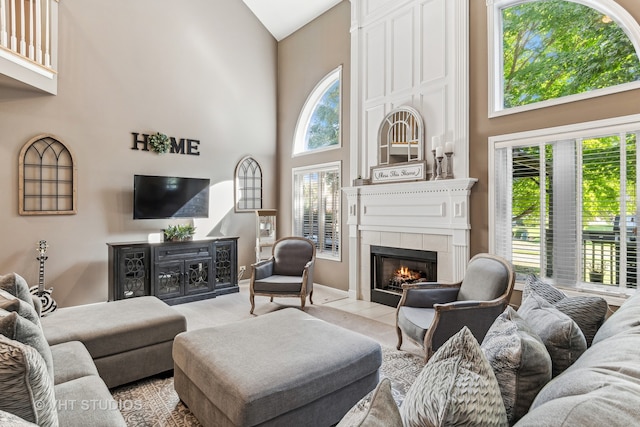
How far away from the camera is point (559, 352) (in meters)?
1.14

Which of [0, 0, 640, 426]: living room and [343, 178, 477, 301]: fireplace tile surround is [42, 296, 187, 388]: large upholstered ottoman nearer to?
[0, 0, 640, 426]: living room

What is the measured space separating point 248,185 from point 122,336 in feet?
13.2

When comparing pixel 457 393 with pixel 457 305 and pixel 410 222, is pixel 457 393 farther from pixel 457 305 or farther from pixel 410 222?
pixel 410 222

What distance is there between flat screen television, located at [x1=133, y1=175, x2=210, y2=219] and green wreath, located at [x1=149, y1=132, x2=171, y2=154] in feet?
1.50

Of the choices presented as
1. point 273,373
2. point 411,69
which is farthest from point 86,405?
point 411,69

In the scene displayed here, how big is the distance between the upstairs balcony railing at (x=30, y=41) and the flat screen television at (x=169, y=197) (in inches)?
60.7

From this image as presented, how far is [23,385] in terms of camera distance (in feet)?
3.32

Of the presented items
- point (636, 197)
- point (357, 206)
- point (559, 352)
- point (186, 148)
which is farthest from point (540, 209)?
point (186, 148)

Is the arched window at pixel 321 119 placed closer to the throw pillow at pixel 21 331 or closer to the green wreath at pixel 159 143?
the green wreath at pixel 159 143

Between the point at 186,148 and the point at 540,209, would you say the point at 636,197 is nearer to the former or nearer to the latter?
the point at 540,209

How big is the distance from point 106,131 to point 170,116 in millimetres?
927

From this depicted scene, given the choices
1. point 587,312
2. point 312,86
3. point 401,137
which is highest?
point 312,86

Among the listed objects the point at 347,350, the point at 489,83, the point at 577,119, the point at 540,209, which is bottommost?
the point at 347,350

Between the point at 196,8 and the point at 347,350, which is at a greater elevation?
the point at 196,8
